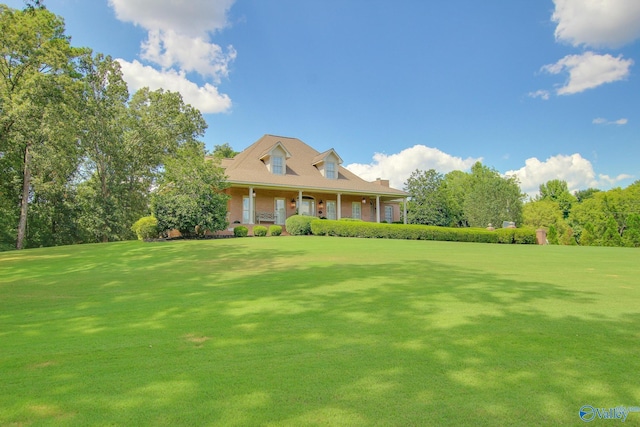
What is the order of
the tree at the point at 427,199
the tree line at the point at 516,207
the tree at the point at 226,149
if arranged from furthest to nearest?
the tree at the point at 226,149 → the tree at the point at 427,199 → the tree line at the point at 516,207

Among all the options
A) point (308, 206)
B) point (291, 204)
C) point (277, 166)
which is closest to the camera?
point (277, 166)

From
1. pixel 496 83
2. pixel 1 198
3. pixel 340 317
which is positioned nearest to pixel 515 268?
pixel 340 317

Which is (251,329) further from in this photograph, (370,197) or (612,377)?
(370,197)

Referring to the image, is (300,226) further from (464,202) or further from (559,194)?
(559,194)

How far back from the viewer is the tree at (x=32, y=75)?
49.1 ft

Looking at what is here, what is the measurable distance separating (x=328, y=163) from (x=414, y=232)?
9671 millimetres

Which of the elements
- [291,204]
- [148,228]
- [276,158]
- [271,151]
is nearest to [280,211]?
[291,204]

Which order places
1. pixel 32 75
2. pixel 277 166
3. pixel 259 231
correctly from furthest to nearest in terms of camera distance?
1. pixel 277 166
2. pixel 259 231
3. pixel 32 75

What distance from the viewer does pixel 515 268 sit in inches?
363

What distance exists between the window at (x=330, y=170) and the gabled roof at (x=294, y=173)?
0.51 metres

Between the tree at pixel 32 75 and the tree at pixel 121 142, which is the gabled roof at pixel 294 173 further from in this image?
the tree at pixel 32 75

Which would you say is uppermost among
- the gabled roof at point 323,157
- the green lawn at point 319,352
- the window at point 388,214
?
the gabled roof at point 323,157

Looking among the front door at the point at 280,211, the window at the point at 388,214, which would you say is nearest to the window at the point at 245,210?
the front door at the point at 280,211

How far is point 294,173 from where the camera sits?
26.4 meters
